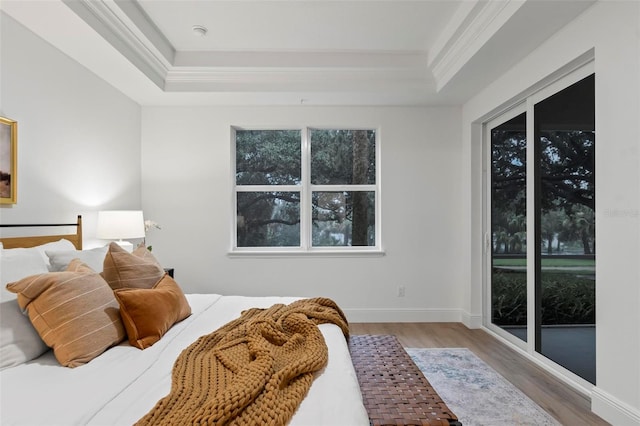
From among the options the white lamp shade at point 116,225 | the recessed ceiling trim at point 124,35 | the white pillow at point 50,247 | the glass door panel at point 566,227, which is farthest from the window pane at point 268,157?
the glass door panel at point 566,227

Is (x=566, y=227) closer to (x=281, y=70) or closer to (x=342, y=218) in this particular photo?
(x=342, y=218)

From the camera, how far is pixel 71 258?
6.31 ft

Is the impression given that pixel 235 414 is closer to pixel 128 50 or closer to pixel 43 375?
pixel 43 375

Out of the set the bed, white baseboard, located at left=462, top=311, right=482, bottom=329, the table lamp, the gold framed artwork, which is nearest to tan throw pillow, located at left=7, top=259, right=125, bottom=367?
the bed

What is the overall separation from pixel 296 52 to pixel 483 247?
9.41 ft

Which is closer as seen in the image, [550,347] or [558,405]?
[558,405]

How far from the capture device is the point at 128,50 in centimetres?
286

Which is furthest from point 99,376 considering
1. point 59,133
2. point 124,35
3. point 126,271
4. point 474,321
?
point 474,321

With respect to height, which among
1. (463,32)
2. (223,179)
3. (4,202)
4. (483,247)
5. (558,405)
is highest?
(463,32)

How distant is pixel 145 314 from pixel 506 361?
2.80 m

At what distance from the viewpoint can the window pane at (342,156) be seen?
4219 millimetres

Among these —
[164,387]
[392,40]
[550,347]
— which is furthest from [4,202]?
[550,347]

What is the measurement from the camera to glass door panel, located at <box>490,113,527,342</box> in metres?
3.17

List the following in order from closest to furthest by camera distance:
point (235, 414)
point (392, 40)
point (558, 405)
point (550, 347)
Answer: point (235, 414) < point (558, 405) < point (550, 347) < point (392, 40)
